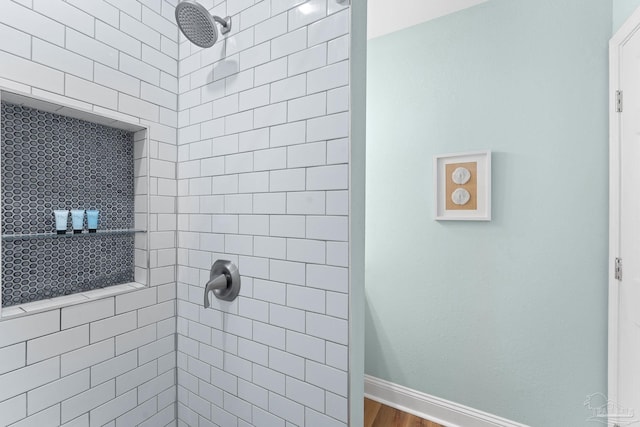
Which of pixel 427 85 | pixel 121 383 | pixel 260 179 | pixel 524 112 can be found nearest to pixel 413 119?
pixel 427 85

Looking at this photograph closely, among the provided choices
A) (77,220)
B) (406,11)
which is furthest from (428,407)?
(406,11)

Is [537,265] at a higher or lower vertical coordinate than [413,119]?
lower

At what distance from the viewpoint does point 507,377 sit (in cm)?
154

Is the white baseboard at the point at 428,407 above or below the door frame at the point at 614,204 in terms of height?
below

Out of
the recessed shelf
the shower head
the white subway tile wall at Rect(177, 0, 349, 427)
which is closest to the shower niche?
the recessed shelf

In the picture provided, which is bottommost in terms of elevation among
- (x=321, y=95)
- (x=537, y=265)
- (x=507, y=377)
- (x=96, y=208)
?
(x=507, y=377)

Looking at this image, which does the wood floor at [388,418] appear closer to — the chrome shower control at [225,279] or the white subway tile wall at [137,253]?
the white subway tile wall at [137,253]

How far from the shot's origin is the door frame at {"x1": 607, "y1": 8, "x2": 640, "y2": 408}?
1226mm

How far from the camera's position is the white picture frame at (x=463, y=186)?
1.57 m

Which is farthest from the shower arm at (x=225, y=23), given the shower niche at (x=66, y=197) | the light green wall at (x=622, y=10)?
the light green wall at (x=622, y=10)

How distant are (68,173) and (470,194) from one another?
1.83 meters

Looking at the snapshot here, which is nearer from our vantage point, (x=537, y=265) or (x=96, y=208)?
(x=96, y=208)

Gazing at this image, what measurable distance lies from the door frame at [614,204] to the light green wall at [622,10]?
0.19 ft

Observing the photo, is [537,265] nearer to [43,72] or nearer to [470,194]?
[470,194]
